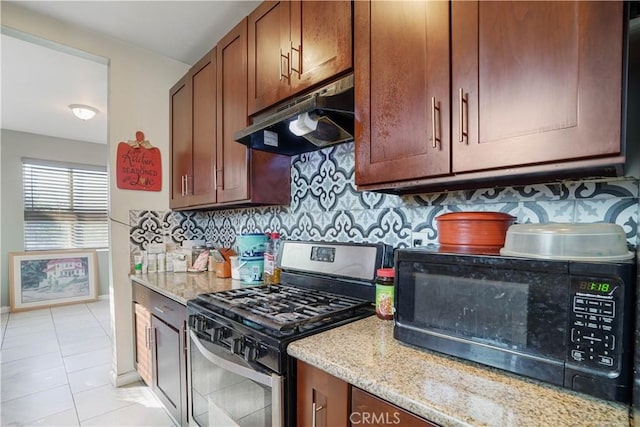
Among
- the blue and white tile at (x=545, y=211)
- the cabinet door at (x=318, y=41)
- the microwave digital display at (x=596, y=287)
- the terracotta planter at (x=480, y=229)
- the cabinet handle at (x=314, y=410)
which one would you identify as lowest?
the cabinet handle at (x=314, y=410)

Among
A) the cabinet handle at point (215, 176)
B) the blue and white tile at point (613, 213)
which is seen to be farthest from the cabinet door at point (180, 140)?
the blue and white tile at point (613, 213)

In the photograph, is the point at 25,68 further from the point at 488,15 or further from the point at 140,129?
the point at 488,15

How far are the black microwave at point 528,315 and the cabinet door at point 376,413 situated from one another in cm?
22

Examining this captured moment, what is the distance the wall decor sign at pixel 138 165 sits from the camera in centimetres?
224

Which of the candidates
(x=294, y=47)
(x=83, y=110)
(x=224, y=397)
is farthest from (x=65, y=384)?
(x=294, y=47)

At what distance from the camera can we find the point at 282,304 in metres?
1.25

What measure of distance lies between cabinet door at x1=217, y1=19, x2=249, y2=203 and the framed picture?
419 centimetres

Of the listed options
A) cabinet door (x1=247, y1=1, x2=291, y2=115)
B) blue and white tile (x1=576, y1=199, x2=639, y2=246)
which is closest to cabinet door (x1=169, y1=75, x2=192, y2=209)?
cabinet door (x1=247, y1=1, x2=291, y2=115)

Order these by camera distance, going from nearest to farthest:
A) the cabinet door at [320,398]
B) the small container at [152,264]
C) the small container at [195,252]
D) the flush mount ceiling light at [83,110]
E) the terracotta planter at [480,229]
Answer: the cabinet door at [320,398], the terracotta planter at [480,229], the small container at [152,264], the small container at [195,252], the flush mount ceiling light at [83,110]

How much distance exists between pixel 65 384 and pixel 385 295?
8.39ft

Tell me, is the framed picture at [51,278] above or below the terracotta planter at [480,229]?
below

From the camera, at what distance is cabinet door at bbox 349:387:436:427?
0.66m

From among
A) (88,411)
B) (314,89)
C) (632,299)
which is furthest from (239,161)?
(88,411)

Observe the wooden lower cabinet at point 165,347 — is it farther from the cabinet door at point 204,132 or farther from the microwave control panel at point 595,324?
the microwave control panel at point 595,324
